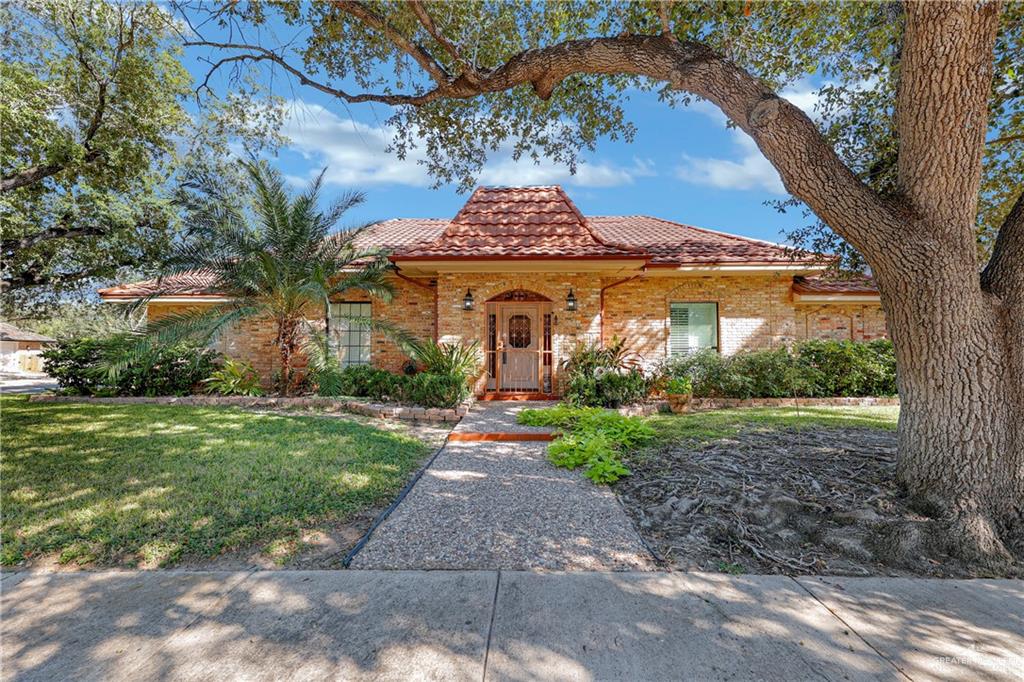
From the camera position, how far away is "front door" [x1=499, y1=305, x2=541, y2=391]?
11.3 meters

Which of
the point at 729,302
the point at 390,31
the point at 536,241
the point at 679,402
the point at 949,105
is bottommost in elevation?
the point at 679,402

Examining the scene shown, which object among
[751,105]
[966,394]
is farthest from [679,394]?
[751,105]

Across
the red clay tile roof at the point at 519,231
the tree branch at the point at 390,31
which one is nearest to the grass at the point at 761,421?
the red clay tile roof at the point at 519,231

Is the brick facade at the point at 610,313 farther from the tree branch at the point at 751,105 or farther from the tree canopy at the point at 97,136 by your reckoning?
the tree branch at the point at 751,105

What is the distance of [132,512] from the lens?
3832 millimetres

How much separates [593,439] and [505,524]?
243cm

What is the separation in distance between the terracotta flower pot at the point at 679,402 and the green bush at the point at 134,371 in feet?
37.7

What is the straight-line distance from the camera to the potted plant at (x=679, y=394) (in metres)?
9.31

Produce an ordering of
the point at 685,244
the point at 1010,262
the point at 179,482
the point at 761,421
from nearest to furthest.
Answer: the point at 1010,262
the point at 179,482
the point at 761,421
the point at 685,244

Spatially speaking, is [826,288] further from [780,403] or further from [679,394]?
[679,394]

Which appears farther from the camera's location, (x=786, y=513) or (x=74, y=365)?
(x=74, y=365)

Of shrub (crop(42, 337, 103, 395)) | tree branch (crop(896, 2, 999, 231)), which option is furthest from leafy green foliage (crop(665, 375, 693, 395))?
shrub (crop(42, 337, 103, 395))

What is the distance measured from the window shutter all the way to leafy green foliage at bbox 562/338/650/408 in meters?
1.73

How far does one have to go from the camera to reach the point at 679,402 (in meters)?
9.36
